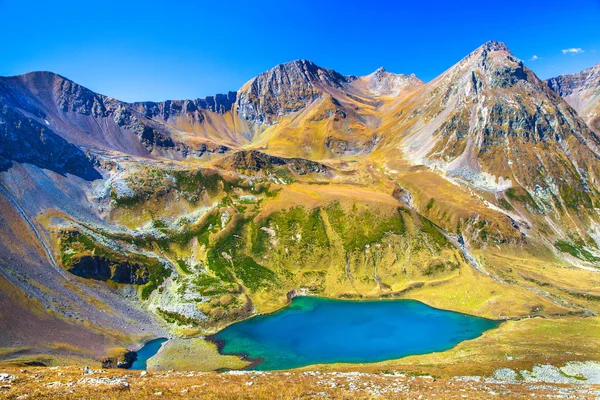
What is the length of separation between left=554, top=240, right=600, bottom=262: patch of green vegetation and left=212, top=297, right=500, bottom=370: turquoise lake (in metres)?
97.0

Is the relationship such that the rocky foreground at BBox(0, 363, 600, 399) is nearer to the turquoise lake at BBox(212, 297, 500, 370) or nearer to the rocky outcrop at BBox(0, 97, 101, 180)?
the turquoise lake at BBox(212, 297, 500, 370)

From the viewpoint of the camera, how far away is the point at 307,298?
135375mm

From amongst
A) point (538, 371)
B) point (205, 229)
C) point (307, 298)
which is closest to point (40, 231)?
point (205, 229)

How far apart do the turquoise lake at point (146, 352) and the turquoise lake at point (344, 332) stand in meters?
17.3

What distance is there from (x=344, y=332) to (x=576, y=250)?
15176 cm

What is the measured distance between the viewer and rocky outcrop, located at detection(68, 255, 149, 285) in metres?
118

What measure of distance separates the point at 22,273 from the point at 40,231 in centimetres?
2598

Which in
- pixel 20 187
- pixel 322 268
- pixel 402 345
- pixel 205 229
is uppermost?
pixel 20 187

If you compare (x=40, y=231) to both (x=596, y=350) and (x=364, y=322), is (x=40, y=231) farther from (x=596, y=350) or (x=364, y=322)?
(x=596, y=350)

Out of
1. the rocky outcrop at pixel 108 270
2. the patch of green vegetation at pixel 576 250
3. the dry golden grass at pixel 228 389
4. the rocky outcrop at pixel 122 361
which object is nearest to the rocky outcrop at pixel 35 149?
the rocky outcrop at pixel 108 270

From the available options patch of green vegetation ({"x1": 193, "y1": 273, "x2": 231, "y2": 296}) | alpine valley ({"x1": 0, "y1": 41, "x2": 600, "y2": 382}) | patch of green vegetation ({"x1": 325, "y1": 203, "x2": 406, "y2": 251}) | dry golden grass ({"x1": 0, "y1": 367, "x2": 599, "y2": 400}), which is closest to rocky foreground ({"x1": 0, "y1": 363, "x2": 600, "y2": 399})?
dry golden grass ({"x1": 0, "y1": 367, "x2": 599, "y2": 400})

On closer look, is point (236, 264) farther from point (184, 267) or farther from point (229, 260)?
point (184, 267)

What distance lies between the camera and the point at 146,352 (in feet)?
312

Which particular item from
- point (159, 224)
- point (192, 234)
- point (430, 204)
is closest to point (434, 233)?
point (430, 204)
